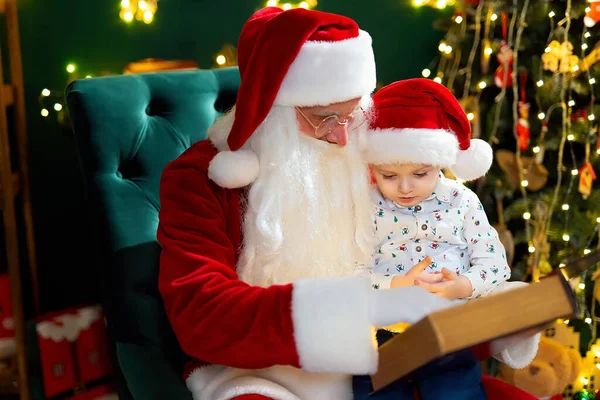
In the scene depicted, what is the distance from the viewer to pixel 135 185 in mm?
1484

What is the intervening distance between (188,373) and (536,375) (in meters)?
1.30

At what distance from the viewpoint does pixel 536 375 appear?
2096 mm

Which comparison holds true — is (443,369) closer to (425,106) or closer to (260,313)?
(260,313)

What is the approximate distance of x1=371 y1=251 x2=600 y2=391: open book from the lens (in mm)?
833

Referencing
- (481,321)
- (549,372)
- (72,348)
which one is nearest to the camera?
(481,321)

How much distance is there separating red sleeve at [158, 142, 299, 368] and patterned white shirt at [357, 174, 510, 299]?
0.36 metres

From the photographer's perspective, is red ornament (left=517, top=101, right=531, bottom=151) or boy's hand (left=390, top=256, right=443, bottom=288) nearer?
boy's hand (left=390, top=256, right=443, bottom=288)

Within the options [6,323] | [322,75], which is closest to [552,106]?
[322,75]

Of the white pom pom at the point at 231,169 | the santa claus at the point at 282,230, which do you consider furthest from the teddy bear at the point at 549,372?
the white pom pom at the point at 231,169

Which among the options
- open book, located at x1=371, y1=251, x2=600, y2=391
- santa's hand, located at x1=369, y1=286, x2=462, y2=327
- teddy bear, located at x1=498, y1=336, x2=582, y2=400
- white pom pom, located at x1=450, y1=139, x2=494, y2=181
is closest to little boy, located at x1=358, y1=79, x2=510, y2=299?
white pom pom, located at x1=450, y1=139, x2=494, y2=181

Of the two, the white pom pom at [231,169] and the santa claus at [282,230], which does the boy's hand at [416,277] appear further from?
the white pom pom at [231,169]

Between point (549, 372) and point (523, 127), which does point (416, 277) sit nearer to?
point (549, 372)

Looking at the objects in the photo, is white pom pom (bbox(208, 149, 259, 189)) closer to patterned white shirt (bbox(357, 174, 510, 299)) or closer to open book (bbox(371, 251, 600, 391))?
patterned white shirt (bbox(357, 174, 510, 299))

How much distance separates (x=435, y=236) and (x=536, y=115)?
106 cm
